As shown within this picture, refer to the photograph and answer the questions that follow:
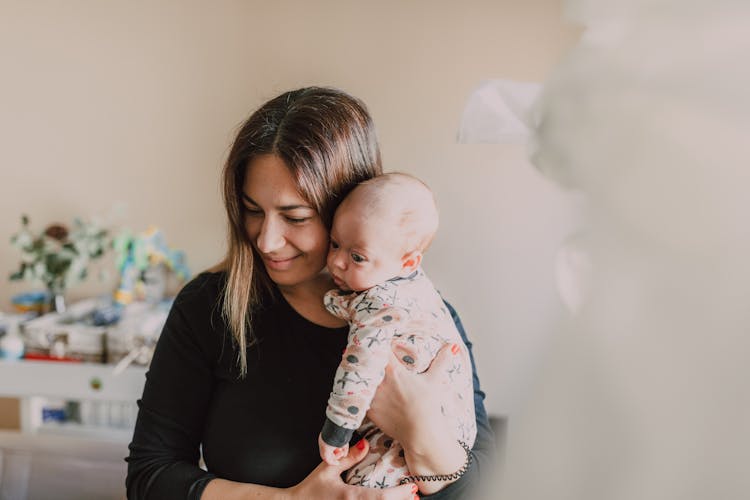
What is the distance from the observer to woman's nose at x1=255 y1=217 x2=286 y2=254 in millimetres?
910

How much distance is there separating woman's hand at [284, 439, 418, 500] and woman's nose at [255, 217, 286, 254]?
339 millimetres

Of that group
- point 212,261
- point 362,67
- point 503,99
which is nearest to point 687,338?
point 503,99

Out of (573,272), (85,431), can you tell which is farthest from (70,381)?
(573,272)

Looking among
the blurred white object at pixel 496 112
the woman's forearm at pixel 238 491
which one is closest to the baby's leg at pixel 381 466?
the woman's forearm at pixel 238 491

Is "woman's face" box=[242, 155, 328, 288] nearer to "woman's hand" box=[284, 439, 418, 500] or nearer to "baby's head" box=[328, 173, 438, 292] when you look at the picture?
"baby's head" box=[328, 173, 438, 292]

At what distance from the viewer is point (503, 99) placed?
29.0 inches

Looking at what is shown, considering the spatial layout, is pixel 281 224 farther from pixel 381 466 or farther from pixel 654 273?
pixel 654 273

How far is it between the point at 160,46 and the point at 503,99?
1.75 m

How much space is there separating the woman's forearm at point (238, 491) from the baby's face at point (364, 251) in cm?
33

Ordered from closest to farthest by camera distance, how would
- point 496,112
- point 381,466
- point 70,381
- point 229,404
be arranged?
1. point 496,112
2. point 381,466
3. point 229,404
4. point 70,381

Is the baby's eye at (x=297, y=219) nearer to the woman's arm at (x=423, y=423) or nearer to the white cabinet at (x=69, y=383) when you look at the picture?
the woman's arm at (x=423, y=423)

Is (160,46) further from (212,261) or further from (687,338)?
(687,338)

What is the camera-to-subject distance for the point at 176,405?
37.3 inches

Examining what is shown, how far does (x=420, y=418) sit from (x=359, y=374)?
107 mm
